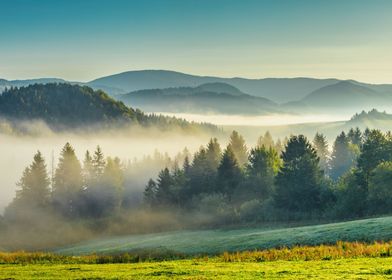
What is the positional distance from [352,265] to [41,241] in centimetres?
7376

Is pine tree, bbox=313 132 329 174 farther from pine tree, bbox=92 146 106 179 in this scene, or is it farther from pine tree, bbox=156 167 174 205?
pine tree, bbox=92 146 106 179

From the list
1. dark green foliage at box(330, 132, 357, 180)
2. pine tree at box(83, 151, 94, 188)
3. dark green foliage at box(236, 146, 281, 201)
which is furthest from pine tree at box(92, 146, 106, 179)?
dark green foliage at box(330, 132, 357, 180)

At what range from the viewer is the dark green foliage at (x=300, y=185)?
89.4 meters

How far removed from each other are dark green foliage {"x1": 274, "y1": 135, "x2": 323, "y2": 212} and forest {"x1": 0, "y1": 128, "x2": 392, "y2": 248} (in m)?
0.17

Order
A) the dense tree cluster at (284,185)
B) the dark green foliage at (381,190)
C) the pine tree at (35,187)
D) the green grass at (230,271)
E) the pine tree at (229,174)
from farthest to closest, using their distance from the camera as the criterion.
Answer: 1. the pine tree at (35,187)
2. the pine tree at (229,174)
3. the dense tree cluster at (284,185)
4. the dark green foliage at (381,190)
5. the green grass at (230,271)

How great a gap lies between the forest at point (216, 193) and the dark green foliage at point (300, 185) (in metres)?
0.17

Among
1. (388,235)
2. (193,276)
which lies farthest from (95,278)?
(388,235)

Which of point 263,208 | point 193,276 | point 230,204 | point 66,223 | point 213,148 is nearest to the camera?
point 193,276

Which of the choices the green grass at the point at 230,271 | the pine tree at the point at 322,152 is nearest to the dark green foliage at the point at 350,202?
the green grass at the point at 230,271

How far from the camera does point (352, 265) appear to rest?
2912 cm

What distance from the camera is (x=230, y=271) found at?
29.0 meters

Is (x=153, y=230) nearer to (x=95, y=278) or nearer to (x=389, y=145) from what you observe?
(x=389, y=145)

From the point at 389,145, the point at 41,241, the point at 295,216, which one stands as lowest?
the point at 41,241

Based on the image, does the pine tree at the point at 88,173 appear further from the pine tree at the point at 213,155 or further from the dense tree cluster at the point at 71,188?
the pine tree at the point at 213,155
